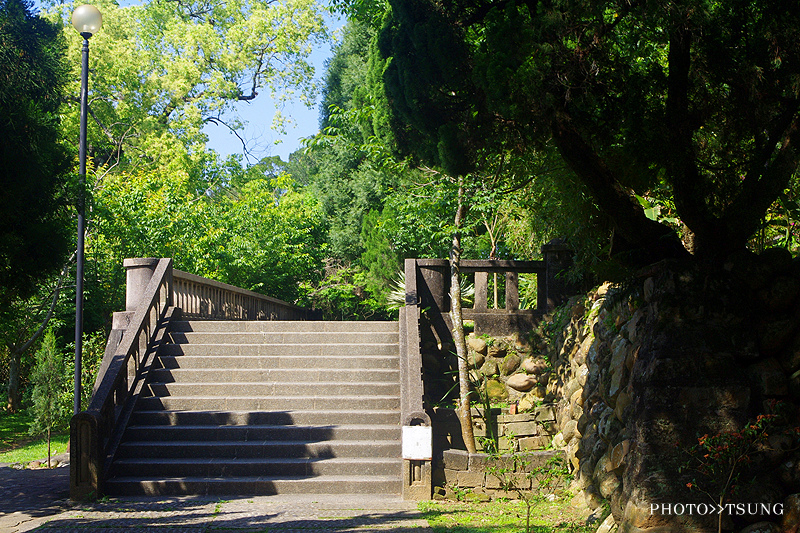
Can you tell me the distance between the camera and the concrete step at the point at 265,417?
340 inches

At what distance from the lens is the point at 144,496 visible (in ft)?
24.5

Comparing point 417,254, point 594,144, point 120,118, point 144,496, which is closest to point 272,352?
point 144,496

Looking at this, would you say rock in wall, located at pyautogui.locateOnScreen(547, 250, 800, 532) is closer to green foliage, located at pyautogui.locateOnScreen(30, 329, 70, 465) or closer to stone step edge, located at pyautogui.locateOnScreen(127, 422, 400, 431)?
stone step edge, located at pyautogui.locateOnScreen(127, 422, 400, 431)

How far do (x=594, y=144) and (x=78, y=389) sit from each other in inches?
312

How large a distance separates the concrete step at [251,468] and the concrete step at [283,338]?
2748 millimetres

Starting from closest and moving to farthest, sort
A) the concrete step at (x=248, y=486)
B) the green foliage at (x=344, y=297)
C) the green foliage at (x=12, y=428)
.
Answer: the concrete step at (x=248, y=486)
the green foliage at (x=12, y=428)
the green foliage at (x=344, y=297)

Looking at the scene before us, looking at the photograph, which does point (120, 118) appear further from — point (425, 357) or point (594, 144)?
point (594, 144)

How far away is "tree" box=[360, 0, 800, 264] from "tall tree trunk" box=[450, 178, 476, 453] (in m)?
3.74

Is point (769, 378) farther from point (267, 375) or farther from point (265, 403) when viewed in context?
point (267, 375)

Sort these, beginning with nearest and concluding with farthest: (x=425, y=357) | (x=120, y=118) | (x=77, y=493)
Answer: (x=77, y=493), (x=425, y=357), (x=120, y=118)

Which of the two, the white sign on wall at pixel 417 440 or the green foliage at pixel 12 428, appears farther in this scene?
the green foliage at pixel 12 428

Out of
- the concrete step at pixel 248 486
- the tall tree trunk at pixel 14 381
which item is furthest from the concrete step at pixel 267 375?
the tall tree trunk at pixel 14 381

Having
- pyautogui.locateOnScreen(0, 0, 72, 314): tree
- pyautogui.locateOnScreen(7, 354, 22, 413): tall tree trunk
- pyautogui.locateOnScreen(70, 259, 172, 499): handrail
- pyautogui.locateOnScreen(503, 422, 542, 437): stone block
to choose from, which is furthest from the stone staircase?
pyautogui.locateOnScreen(7, 354, 22, 413): tall tree trunk

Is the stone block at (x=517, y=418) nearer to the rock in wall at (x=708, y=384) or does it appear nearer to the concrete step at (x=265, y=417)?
the concrete step at (x=265, y=417)
